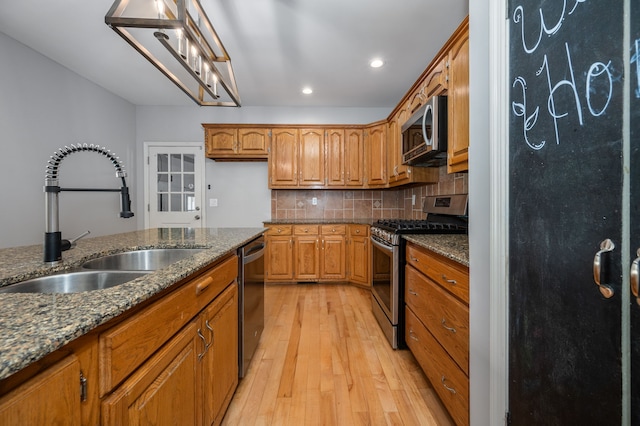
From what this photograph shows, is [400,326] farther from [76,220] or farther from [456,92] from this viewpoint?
[76,220]

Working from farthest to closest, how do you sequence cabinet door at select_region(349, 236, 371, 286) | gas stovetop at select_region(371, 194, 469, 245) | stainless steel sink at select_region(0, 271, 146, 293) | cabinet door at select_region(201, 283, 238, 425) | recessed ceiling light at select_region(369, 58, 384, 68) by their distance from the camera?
cabinet door at select_region(349, 236, 371, 286) < recessed ceiling light at select_region(369, 58, 384, 68) < gas stovetop at select_region(371, 194, 469, 245) < cabinet door at select_region(201, 283, 238, 425) < stainless steel sink at select_region(0, 271, 146, 293)

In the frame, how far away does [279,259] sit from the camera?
3.53m

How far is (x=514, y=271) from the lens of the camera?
840mm

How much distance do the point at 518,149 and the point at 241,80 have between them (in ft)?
10.5

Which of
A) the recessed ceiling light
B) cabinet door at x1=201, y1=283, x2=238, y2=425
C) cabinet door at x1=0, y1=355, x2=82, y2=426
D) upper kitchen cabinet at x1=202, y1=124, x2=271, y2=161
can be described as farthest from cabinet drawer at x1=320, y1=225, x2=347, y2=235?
cabinet door at x1=0, y1=355, x2=82, y2=426

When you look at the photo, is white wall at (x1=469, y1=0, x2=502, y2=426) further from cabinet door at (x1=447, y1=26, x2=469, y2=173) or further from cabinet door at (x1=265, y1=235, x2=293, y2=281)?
cabinet door at (x1=265, y1=235, x2=293, y2=281)

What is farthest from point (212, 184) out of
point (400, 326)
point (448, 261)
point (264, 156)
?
point (448, 261)

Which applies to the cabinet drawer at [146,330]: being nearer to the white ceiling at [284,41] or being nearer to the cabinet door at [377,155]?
the white ceiling at [284,41]

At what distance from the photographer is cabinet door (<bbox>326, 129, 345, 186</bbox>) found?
3.71m

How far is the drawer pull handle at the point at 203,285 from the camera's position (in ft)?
3.19

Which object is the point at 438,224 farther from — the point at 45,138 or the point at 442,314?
the point at 45,138

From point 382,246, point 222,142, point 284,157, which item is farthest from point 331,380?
point 222,142

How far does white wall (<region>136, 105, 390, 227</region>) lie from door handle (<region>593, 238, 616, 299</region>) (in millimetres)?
3813

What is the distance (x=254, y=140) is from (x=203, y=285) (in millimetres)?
3073
